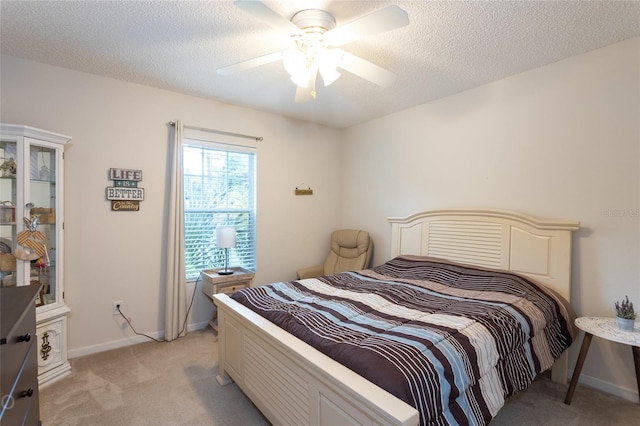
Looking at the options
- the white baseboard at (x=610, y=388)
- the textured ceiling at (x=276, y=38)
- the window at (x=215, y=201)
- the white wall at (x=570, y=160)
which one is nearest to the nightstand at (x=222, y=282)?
the window at (x=215, y=201)

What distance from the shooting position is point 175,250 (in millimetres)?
3090

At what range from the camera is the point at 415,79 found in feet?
9.27

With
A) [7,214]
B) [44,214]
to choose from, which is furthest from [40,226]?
[7,214]

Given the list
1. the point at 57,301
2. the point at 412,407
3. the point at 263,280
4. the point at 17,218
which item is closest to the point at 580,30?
the point at 412,407

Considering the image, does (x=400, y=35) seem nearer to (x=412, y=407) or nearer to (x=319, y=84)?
(x=319, y=84)

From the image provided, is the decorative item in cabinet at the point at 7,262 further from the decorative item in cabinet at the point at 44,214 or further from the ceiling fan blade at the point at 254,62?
the ceiling fan blade at the point at 254,62

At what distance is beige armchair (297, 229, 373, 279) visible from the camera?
3879mm

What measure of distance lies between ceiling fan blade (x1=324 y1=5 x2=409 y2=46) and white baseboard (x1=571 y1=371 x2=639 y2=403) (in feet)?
9.11

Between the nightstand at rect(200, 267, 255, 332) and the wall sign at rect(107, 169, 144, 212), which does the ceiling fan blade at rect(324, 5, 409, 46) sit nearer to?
the wall sign at rect(107, 169, 144, 212)

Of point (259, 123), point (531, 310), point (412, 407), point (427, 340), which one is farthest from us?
point (259, 123)

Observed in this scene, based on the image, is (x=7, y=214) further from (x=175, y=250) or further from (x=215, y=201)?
(x=215, y=201)

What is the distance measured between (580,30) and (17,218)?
409 centimetres

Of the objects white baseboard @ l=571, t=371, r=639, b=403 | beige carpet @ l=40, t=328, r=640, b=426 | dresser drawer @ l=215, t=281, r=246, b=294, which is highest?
dresser drawer @ l=215, t=281, r=246, b=294

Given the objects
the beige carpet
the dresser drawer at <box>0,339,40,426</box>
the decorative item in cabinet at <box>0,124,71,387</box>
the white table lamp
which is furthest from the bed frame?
the decorative item in cabinet at <box>0,124,71,387</box>
